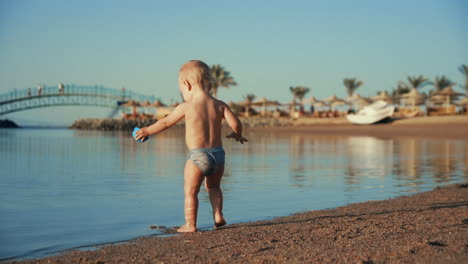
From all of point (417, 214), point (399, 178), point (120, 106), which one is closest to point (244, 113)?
point (120, 106)

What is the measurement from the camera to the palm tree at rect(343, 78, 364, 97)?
267 feet

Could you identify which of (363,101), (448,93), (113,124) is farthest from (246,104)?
(448,93)

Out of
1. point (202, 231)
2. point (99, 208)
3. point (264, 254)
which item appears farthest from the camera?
point (99, 208)

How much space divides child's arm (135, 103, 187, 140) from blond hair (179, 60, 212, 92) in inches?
9.8

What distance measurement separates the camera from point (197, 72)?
4715 mm

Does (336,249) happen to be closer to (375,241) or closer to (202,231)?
(375,241)

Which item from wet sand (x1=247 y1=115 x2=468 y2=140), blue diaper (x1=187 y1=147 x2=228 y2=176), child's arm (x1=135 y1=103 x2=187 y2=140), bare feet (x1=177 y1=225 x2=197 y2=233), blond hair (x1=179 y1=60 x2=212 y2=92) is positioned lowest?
bare feet (x1=177 y1=225 x2=197 y2=233)

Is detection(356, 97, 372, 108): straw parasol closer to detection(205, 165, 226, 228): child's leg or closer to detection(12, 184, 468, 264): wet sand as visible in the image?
detection(12, 184, 468, 264): wet sand

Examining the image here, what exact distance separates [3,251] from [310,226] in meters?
2.59

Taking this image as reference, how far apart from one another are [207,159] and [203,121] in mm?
334

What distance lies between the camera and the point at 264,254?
357cm

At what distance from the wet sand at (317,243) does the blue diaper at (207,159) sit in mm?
552

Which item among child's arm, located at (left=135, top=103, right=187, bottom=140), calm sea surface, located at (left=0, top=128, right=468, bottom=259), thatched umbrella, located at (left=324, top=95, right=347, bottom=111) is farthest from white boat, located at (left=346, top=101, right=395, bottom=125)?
child's arm, located at (left=135, top=103, right=187, bottom=140)

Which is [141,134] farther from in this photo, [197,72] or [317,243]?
[317,243]
